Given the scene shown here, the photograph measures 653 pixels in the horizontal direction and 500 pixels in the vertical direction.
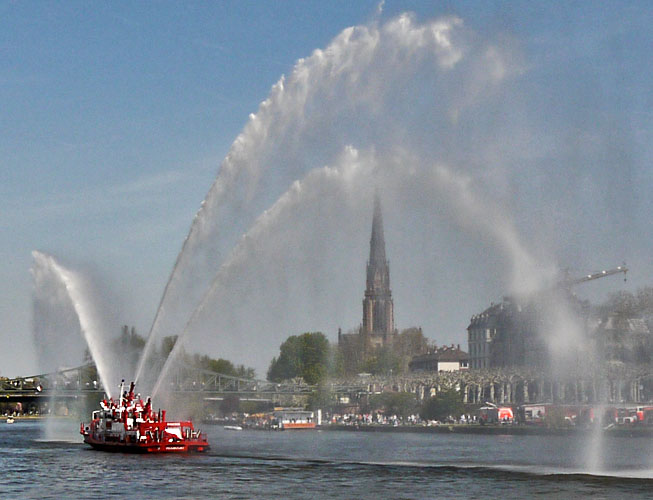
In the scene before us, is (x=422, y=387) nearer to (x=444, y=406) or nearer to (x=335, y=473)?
(x=444, y=406)

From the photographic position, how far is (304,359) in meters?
173

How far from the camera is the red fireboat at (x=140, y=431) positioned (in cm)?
6562

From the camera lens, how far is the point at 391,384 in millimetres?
152750

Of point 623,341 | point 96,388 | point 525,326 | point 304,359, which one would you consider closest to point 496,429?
point 525,326

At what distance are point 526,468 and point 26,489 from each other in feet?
77.4

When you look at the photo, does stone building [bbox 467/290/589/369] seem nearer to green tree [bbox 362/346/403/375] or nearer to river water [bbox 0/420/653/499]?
river water [bbox 0/420/653/499]

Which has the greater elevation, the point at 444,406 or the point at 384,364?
the point at 384,364

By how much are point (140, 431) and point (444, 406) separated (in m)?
65.8

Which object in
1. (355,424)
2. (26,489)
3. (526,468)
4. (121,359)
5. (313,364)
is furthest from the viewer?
A: (313,364)

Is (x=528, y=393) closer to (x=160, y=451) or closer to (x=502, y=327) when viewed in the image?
(x=502, y=327)

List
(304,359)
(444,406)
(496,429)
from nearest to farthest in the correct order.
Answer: (496,429)
(444,406)
(304,359)

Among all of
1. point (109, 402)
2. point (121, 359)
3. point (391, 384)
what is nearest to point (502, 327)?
point (391, 384)

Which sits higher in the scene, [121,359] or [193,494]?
[121,359]

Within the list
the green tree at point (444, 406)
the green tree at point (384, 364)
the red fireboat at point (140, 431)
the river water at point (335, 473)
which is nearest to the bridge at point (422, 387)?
the green tree at point (444, 406)
